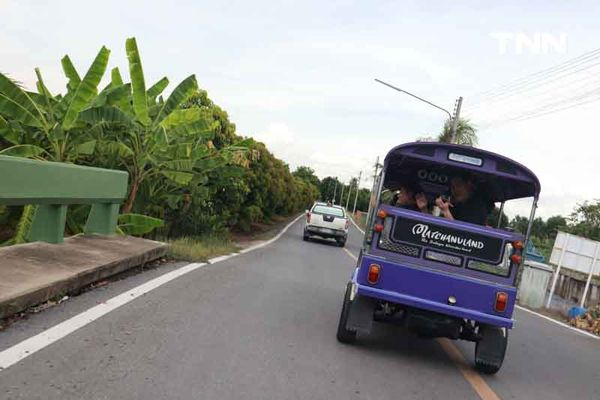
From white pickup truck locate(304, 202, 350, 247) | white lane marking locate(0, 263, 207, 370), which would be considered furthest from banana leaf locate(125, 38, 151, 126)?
white pickup truck locate(304, 202, 350, 247)

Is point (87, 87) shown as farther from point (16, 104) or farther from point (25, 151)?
point (25, 151)

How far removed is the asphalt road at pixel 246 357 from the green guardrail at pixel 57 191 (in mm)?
1257

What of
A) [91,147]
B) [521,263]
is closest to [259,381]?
[521,263]

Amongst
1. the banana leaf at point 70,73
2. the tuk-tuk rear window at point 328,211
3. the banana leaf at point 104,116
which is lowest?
the tuk-tuk rear window at point 328,211

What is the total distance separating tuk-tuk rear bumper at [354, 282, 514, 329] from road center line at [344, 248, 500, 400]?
22.5 inches

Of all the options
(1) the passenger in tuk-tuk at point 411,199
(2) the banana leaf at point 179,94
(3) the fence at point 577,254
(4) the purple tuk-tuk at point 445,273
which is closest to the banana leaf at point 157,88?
(2) the banana leaf at point 179,94

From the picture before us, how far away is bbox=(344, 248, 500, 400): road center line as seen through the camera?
568 centimetres

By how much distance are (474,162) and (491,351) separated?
1.95 m

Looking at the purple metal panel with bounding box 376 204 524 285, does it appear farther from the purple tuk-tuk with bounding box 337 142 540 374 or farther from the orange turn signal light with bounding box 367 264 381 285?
the orange turn signal light with bounding box 367 264 381 285

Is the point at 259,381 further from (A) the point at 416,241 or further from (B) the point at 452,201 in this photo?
(B) the point at 452,201

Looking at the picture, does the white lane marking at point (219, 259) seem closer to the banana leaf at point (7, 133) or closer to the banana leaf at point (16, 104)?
the banana leaf at point (16, 104)

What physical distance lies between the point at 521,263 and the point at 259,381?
118 inches

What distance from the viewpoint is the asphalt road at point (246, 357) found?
452 cm

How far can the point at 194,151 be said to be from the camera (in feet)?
43.6
